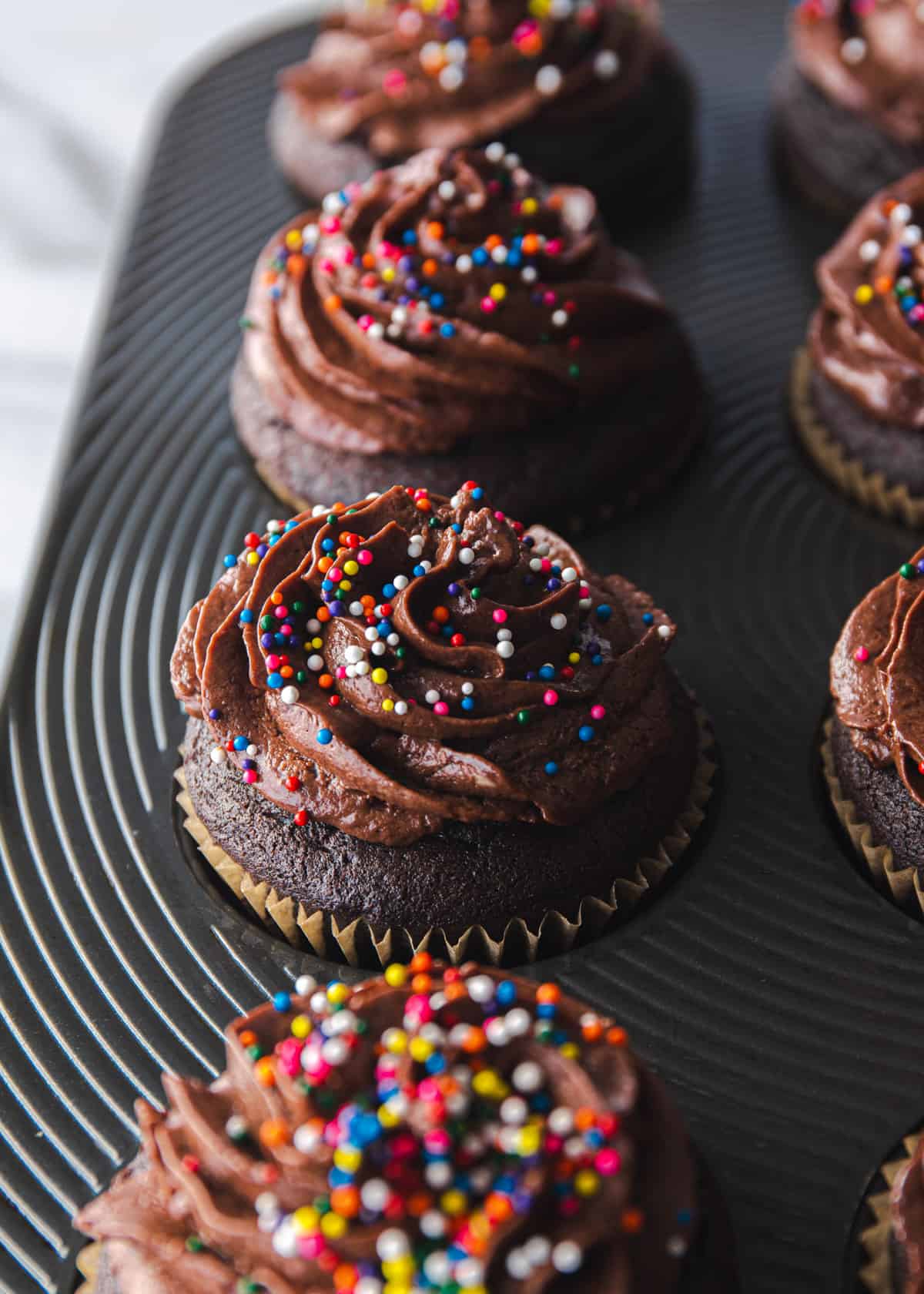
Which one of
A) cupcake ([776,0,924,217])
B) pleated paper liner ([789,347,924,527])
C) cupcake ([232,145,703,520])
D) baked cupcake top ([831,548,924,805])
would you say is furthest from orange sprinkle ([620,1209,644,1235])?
cupcake ([776,0,924,217])

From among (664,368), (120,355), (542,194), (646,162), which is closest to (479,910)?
(664,368)

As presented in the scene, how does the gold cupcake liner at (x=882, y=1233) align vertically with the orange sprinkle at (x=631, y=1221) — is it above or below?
below

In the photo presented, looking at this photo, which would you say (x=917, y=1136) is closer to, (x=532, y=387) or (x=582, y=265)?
(x=532, y=387)

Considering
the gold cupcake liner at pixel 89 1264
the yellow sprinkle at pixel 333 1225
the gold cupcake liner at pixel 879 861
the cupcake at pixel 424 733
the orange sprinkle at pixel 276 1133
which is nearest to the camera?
the yellow sprinkle at pixel 333 1225

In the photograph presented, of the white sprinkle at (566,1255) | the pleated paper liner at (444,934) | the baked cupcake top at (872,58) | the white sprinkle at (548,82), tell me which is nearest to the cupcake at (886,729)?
the pleated paper liner at (444,934)

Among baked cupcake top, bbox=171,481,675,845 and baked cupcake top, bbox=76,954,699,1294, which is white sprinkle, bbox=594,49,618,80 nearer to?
baked cupcake top, bbox=171,481,675,845

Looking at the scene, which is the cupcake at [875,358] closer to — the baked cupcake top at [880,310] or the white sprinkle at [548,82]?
the baked cupcake top at [880,310]
